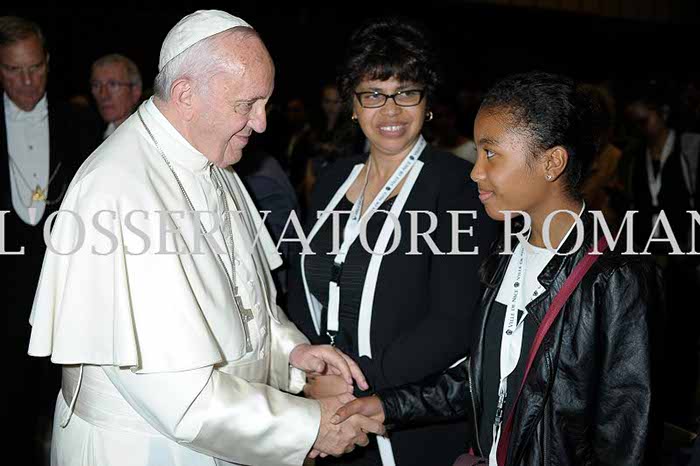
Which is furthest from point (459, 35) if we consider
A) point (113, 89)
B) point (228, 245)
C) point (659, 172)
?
point (228, 245)

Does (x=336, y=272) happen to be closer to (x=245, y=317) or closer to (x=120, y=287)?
(x=245, y=317)

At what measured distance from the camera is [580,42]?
12984 mm

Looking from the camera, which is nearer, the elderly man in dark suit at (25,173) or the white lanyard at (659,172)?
the elderly man in dark suit at (25,173)

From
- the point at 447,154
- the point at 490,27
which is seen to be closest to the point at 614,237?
the point at 447,154

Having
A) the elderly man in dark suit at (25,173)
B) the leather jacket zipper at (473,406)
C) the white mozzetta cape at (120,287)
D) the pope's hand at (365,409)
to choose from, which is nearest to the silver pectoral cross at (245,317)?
the white mozzetta cape at (120,287)

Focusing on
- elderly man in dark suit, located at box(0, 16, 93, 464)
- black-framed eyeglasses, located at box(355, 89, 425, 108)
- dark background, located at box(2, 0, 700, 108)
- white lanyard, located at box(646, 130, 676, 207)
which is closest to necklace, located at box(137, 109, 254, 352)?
black-framed eyeglasses, located at box(355, 89, 425, 108)

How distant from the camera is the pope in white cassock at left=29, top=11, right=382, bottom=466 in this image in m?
1.81

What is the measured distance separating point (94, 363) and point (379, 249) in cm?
99

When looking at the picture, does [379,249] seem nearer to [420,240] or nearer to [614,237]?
[420,240]

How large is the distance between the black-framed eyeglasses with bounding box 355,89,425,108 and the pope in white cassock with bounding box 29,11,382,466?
2.07 feet

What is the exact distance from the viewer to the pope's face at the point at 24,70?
11.8 ft

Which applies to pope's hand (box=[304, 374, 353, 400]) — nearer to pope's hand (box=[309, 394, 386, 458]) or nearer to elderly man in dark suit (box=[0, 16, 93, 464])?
pope's hand (box=[309, 394, 386, 458])

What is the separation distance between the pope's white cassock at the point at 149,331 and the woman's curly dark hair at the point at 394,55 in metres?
0.76

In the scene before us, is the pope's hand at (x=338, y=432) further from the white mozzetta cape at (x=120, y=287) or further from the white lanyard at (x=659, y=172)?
the white lanyard at (x=659, y=172)
